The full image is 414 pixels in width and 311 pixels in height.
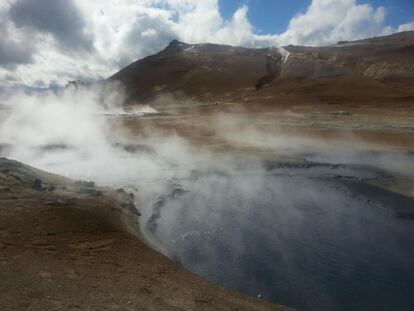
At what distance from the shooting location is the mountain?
5688cm

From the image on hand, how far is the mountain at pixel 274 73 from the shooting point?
187ft

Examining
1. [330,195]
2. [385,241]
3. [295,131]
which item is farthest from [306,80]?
[385,241]

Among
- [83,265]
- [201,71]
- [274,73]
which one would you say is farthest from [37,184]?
[201,71]

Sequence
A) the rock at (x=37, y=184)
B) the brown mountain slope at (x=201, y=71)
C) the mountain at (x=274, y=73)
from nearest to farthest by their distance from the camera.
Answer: the rock at (x=37, y=184) → the mountain at (x=274, y=73) → the brown mountain slope at (x=201, y=71)

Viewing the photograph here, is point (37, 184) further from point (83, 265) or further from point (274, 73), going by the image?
point (274, 73)

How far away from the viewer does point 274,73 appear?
70438 mm

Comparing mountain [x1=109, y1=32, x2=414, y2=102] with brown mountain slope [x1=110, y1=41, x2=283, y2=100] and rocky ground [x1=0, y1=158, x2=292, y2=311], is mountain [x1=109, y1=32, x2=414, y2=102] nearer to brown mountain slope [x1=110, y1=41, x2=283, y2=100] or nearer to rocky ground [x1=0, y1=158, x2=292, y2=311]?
brown mountain slope [x1=110, y1=41, x2=283, y2=100]

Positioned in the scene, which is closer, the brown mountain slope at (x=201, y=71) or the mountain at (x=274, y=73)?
the mountain at (x=274, y=73)

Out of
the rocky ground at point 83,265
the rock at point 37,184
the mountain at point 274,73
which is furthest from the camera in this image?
the mountain at point 274,73

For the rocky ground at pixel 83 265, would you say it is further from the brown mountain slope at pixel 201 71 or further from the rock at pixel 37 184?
the brown mountain slope at pixel 201 71

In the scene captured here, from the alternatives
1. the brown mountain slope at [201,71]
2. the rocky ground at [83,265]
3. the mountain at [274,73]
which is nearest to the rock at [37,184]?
the rocky ground at [83,265]

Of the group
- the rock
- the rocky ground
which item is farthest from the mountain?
the rocky ground

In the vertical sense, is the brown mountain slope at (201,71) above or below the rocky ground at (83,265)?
above

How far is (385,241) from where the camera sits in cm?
1027
